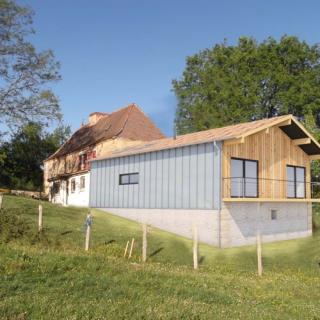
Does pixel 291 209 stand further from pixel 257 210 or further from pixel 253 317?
pixel 253 317

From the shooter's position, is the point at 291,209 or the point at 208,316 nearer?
the point at 208,316

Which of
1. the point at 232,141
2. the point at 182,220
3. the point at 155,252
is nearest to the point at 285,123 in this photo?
the point at 232,141

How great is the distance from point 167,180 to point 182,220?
→ 2.90 metres

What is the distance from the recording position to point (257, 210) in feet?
85.0

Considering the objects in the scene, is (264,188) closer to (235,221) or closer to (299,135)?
(235,221)

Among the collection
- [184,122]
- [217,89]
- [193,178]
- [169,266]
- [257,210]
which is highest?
[217,89]

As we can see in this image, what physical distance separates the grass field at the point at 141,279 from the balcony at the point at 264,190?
324 centimetres

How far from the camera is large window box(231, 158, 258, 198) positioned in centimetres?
2497

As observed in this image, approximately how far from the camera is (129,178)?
30.5m

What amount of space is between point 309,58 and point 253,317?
5047 cm

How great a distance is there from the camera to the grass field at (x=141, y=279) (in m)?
9.91

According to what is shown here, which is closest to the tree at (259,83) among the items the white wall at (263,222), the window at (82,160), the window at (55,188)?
the window at (82,160)

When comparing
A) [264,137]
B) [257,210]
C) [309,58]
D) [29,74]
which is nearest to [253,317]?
[257,210]

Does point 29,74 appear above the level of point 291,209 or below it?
above
